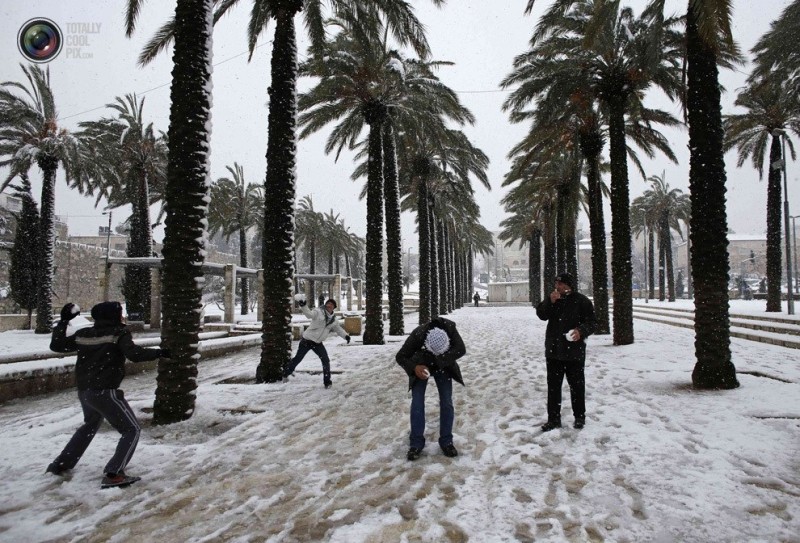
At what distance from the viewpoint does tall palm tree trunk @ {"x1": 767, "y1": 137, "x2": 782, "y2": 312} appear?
57.7 ft

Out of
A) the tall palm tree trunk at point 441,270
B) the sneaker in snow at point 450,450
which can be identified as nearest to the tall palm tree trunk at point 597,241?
the tall palm tree trunk at point 441,270

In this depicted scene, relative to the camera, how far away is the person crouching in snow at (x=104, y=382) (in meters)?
3.69

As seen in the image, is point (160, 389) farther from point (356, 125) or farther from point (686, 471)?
point (356, 125)

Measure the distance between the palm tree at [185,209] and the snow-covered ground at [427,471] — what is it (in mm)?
567

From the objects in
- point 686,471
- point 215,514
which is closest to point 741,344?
point 686,471

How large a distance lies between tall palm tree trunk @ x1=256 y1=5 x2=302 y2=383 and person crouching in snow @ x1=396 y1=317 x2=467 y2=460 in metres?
4.12

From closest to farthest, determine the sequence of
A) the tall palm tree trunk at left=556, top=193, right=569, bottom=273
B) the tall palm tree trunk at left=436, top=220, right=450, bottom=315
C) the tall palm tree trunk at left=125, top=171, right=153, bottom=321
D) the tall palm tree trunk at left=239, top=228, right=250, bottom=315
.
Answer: the tall palm tree trunk at left=556, top=193, right=569, bottom=273, the tall palm tree trunk at left=125, top=171, right=153, bottom=321, the tall palm tree trunk at left=436, top=220, right=450, bottom=315, the tall palm tree trunk at left=239, top=228, right=250, bottom=315

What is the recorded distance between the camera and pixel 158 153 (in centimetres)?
2203

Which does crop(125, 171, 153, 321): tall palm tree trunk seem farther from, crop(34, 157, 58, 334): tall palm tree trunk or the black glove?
the black glove

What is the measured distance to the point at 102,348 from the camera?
379 centimetres

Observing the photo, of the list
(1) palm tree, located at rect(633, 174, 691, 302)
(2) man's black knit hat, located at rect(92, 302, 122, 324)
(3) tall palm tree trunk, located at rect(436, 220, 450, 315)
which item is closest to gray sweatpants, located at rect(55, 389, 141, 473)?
(2) man's black knit hat, located at rect(92, 302, 122, 324)

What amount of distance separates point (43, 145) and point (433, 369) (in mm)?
20407

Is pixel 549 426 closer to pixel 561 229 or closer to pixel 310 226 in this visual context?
pixel 561 229

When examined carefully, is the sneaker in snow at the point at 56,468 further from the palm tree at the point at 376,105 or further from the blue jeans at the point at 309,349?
the palm tree at the point at 376,105
